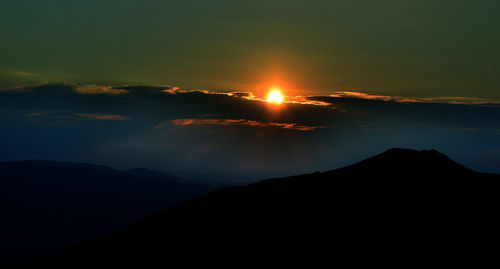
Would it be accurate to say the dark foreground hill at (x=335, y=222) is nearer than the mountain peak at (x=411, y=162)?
Yes

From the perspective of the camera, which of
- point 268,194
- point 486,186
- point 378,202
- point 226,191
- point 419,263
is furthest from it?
point 226,191

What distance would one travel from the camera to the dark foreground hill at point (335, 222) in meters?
40.4

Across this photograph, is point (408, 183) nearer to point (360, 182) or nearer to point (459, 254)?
point (360, 182)

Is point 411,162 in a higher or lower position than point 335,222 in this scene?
higher

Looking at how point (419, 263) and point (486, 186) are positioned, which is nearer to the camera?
point (419, 263)

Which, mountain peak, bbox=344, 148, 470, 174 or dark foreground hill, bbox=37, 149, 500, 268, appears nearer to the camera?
dark foreground hill, bbox=37, 149, 500, 268

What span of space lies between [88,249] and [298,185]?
93.7 feet

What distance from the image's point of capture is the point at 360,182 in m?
53.8

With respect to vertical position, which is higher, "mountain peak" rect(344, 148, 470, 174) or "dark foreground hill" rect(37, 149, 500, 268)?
"mountain peak" rect(344, 148, 470, 174)

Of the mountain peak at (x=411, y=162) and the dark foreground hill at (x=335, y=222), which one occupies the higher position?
the mountain peak at (x=411, y=162)

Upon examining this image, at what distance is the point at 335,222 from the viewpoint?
45500mm

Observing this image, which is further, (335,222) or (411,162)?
(411,162)

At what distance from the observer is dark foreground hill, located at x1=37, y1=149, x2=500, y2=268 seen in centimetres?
4041

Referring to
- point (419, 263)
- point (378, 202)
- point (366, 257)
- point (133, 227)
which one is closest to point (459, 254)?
point (419, 263)
